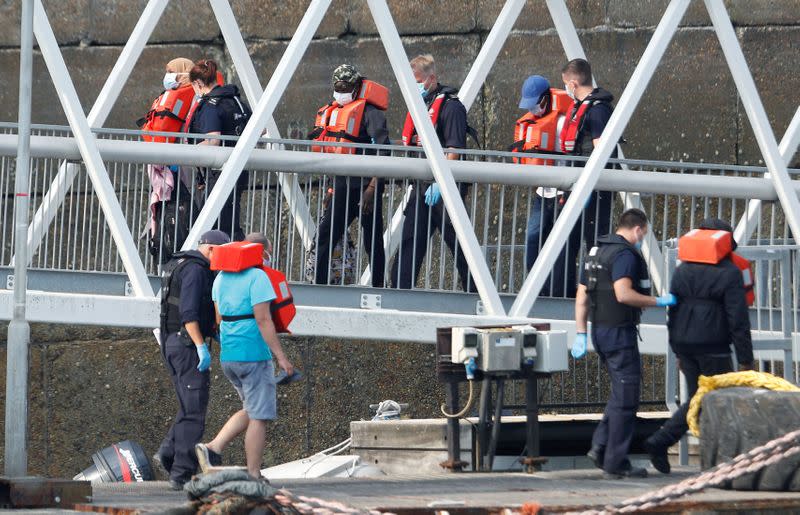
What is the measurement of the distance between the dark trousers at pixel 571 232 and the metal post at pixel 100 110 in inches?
118

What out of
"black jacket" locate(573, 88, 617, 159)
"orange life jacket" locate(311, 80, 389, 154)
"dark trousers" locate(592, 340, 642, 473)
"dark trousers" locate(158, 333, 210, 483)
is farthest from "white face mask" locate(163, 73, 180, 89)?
"dark trousers" locate(592, 340, 642, 473)

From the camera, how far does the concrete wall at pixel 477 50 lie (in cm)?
1733

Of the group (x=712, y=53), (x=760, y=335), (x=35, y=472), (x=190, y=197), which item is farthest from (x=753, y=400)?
(x=35, y=472)

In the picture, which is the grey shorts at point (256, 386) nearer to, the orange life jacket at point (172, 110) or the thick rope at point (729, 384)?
the thick rope at point (729, 384)

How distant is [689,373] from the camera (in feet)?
36.9

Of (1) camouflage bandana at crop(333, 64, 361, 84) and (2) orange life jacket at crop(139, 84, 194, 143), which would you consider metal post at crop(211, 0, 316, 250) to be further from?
(1) camouflage bandana at crop(333, 64, 361, 84)

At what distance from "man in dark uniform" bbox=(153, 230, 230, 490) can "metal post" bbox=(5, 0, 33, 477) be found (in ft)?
2.75

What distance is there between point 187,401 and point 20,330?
1.06 m

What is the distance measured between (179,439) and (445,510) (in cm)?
233

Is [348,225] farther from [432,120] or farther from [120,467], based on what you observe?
[120,467]

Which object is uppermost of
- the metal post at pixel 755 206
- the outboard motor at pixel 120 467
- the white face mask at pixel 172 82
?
the white face mask at pixel 172 82

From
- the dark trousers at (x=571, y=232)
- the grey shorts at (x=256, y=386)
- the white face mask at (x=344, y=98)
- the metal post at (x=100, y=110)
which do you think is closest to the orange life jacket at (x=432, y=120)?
the white face mask at (x=344, y=98)

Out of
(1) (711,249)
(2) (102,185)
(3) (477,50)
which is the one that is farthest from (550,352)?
(3) (477,50)

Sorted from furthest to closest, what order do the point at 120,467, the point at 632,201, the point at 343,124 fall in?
the point at 120,467 → the point at 632,201 → the point at 343,124
